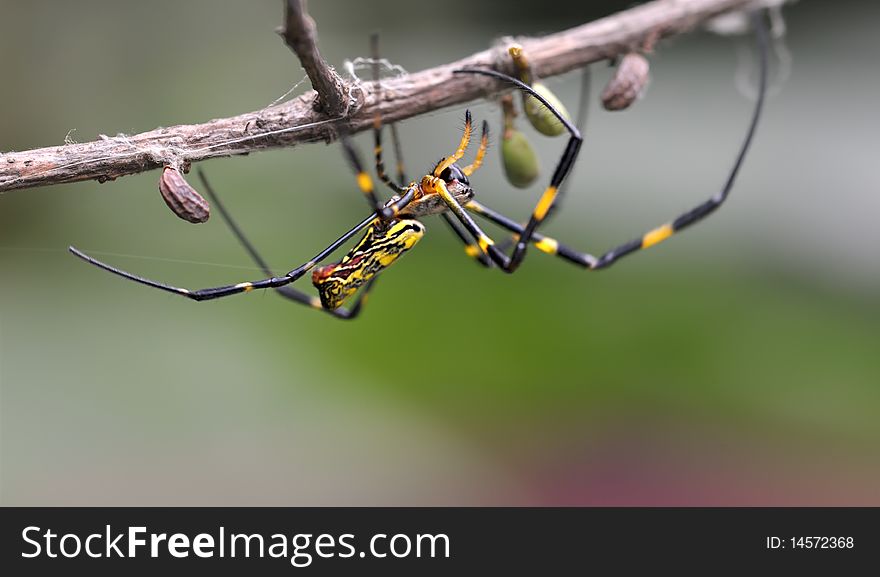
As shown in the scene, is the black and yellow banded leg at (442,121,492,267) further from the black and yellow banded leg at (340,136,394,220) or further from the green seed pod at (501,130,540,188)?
the black and yellow banded leg at (340,136,394,220)

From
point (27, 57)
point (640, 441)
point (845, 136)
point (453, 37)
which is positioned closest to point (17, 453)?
point (27, 57)

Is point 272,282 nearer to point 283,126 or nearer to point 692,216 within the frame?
point 283,126

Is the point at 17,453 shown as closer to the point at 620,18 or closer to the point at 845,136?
the point at 620,18

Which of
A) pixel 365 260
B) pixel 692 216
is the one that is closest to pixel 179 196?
pixel 365 260

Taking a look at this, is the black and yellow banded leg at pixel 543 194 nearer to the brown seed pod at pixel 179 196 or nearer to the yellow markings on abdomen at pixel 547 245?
the yellow markings on abdomen at pixel 547 245

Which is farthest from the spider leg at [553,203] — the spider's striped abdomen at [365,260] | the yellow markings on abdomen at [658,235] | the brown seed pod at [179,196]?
the brown seed pod at [179,196]
